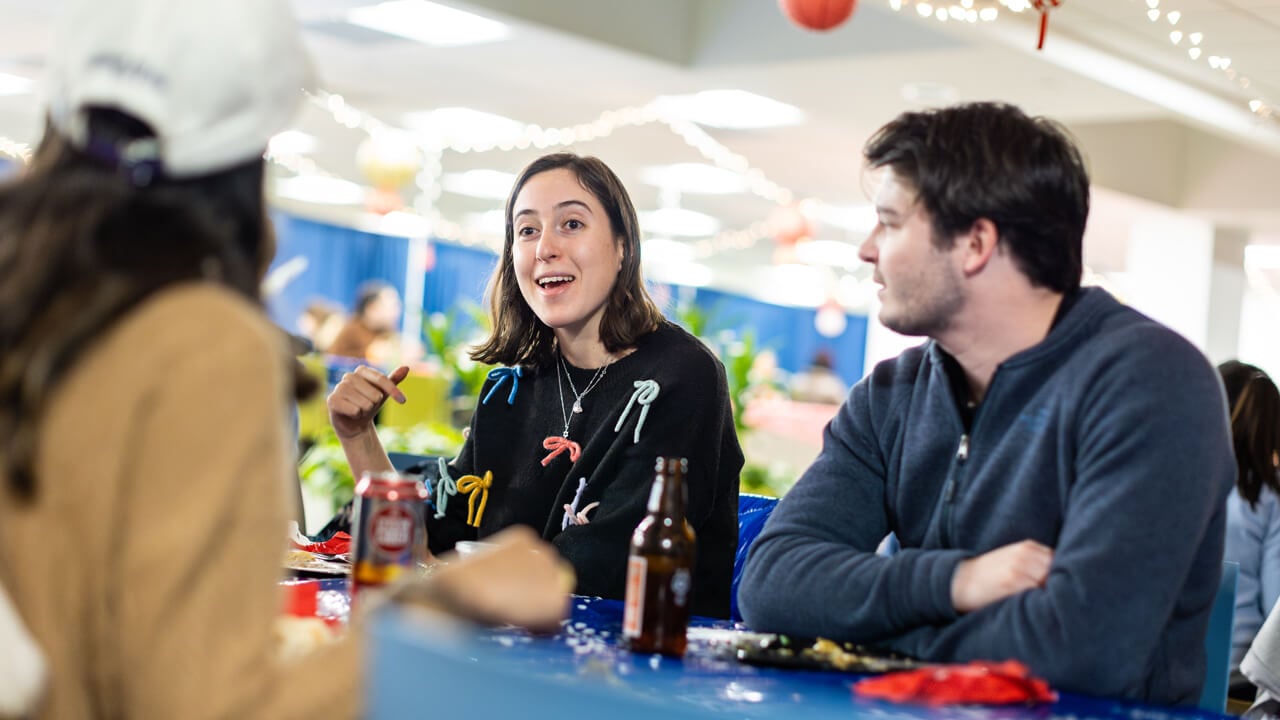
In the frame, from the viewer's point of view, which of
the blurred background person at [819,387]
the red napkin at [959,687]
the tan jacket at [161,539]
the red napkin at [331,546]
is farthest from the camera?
the blurred background person at [819,387]

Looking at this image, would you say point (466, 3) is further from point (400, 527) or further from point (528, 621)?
point (528, 621)

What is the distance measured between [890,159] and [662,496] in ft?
1.93

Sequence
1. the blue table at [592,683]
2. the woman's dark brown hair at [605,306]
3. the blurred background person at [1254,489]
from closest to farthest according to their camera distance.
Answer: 1. the blue table at [592,683]
2. the woman's dark brown hair at [605,306]
3. the blurred background person at [1254,489]

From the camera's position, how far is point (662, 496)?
142 centimetres

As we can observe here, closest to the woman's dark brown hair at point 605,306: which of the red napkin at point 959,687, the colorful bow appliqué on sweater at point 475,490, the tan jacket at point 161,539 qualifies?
the colorful bow appliqué on sweater at point 475,490

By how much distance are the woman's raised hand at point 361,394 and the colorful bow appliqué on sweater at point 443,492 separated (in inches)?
6.9

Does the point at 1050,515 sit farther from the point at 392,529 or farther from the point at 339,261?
the point at 339,261

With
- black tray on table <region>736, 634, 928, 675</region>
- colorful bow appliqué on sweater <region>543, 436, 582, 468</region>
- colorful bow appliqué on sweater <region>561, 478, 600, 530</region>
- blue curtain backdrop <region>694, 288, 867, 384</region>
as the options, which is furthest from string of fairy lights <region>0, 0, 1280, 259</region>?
blue curtain backdrop <region>694, 288, 867, 384</region>

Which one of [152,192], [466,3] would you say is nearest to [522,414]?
[152,192]

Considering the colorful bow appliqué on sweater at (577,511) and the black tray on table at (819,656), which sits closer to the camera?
the black tray on table at (819,656)

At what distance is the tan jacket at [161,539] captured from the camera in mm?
867

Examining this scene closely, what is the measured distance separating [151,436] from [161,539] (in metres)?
0.07

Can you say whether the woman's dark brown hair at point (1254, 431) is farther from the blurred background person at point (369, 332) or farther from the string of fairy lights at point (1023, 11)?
the blurred background person at point (369, 332)

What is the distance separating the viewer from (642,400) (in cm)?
217
